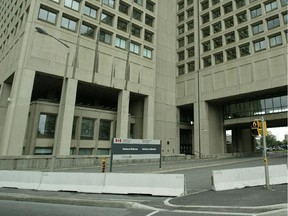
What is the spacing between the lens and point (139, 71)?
38.2m

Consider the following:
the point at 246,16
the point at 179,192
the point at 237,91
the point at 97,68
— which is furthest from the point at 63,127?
the point at 246,16

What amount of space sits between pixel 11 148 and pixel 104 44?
19.3 meters

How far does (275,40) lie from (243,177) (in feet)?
99.4

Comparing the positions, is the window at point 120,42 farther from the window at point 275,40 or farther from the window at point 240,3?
the window at point 275,40

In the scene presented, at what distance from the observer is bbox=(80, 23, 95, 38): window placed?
108 ft

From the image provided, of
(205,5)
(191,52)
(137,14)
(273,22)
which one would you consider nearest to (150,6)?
(137,14)

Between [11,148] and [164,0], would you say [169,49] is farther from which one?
[11,148]

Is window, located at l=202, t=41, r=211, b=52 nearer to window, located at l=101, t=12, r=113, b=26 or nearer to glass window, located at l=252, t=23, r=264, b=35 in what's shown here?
glass window, located at l=252, t=23, r=264, b=35

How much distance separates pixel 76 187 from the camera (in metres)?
11.2

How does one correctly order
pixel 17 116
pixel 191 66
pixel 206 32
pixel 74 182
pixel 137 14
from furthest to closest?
pixel 191 66 → pixel 206 32 → pixel 137 14 → pixel 17 116 → pixel 74 182

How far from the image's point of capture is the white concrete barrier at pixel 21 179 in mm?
12148

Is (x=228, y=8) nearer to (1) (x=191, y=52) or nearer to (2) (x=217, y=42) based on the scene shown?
(2) (x=217, y=42)

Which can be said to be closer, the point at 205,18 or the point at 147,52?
the point at 147,52

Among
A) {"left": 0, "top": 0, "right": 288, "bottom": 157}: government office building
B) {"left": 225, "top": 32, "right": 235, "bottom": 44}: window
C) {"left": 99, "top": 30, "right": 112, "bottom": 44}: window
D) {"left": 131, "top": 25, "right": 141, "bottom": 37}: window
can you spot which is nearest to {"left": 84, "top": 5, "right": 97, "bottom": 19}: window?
{"left": 0, "top": 0, "right": 288, "bottom": 157}: government office building
